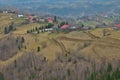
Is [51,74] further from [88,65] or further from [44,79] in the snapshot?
[88,65]

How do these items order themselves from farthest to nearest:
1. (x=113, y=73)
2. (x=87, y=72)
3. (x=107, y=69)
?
1. (x=87, y=72)
2. (x=107, y=69)
3. (x=113, y=73)

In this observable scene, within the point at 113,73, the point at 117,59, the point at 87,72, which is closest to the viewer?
the point at 113,73

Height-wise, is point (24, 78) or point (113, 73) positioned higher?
point (113, 73)

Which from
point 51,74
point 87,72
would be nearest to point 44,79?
point 51,74

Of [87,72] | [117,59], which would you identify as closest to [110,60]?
[117,59]

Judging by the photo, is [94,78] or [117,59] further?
[117,59]

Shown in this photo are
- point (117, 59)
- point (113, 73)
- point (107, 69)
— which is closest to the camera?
point (113, 73)

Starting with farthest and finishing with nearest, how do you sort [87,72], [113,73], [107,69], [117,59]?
[117,59]
[87,72]
[107,69]
[113,73]

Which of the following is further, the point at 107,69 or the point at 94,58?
the point at 94,58

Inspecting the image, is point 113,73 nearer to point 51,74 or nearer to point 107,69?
point 107,69
